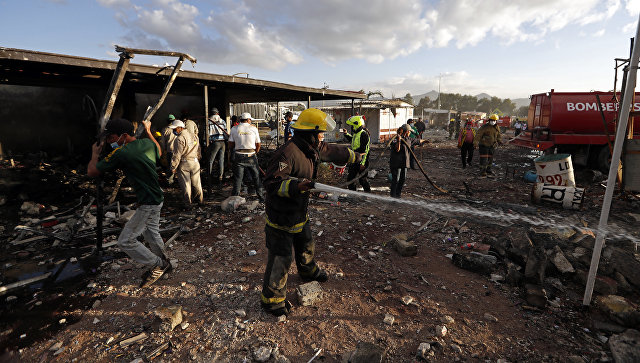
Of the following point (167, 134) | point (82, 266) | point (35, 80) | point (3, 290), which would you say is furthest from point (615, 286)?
point (35, 80)

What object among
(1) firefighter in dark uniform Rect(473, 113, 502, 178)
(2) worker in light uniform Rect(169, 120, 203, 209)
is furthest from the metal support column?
(1) firefighter in dark uniform Rect(473, 113, 502, 178)

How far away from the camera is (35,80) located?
8.76 metres

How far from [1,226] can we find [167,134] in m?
3.36

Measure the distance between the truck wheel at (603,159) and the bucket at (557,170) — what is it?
4.66m

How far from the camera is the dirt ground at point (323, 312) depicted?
2492 mm

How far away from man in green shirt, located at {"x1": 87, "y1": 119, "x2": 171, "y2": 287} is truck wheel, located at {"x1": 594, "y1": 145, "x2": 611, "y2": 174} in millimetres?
12679

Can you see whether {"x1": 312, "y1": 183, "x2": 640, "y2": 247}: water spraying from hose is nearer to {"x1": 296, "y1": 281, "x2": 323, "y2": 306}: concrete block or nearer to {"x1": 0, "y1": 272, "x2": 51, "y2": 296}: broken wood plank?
{"x1": 296, "y1": 281, "x2": 323, "y2": 306}: concrete block

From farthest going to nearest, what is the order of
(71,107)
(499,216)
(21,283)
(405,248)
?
(71,107)
(499,216)
(405,248)
(21,283)

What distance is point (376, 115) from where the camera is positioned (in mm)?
21297

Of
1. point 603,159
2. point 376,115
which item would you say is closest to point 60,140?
point 376,115

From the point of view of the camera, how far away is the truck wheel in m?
9.30

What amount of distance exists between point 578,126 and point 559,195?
16.3 ft

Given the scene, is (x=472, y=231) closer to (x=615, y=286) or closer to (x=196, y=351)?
(x=615, y=286)

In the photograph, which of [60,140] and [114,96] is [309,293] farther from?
[60,140]
